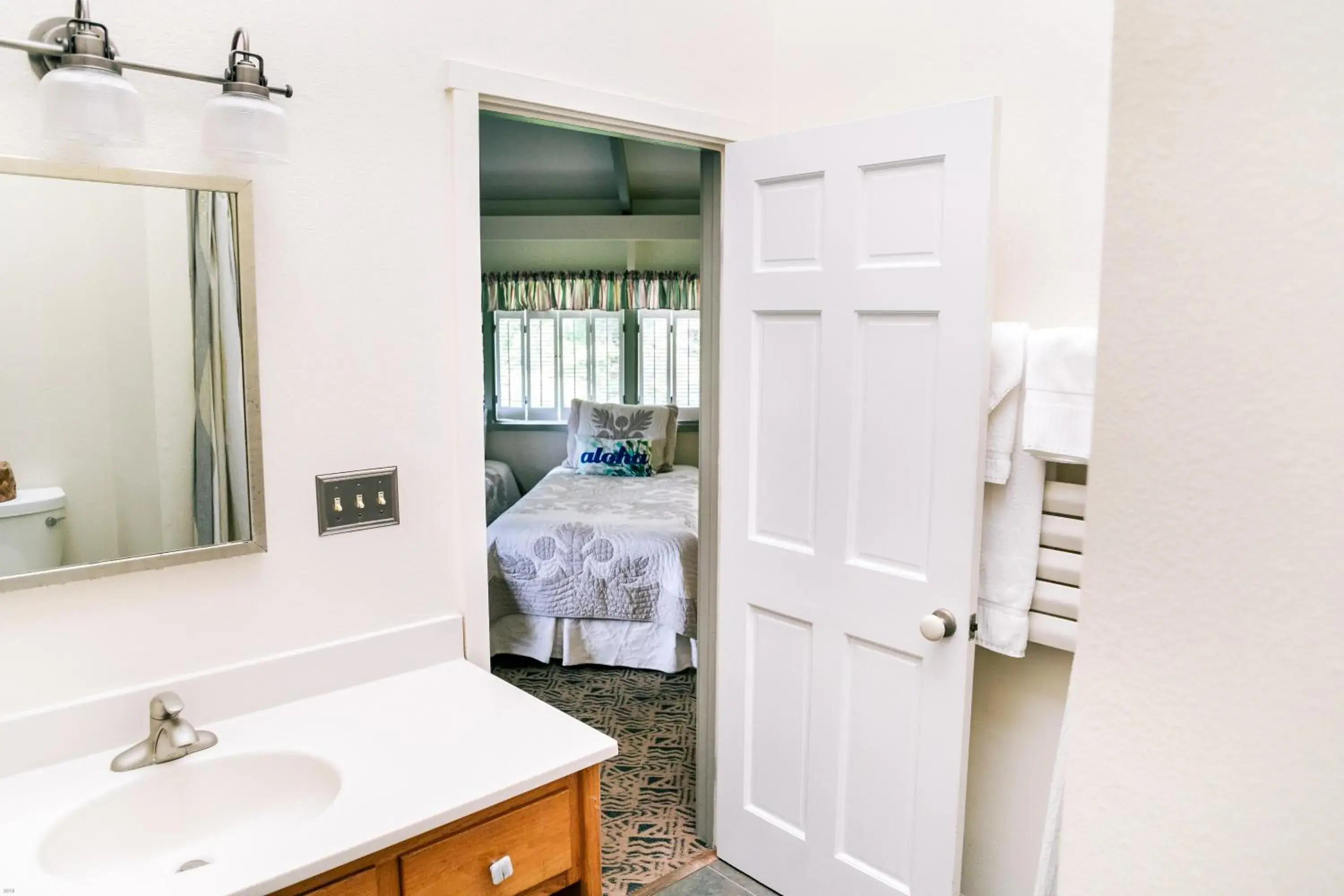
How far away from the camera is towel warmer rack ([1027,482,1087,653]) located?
77.3 inches

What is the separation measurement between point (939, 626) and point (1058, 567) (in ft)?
0.99

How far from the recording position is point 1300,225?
329 millimetres

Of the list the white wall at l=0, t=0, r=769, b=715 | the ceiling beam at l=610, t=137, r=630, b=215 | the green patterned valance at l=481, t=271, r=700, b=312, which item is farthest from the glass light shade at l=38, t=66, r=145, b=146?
the green patterned valance at l=481, t=271, r=700, b=312

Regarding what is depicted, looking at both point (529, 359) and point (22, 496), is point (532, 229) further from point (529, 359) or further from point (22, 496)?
point (22, 496)

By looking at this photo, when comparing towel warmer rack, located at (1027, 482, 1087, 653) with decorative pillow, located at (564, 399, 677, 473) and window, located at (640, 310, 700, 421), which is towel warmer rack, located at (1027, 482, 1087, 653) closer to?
decorative pillow, located at (564, 399, 677, 473)

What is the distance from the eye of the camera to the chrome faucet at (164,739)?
4.91ft

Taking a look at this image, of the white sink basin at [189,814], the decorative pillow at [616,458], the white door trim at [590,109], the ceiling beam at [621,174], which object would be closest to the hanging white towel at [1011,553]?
the white door trim at [590,109]

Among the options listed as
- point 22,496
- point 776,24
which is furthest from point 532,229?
point 22,496

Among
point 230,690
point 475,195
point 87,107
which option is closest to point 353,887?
point 230,690

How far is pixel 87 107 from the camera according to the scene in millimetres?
1325

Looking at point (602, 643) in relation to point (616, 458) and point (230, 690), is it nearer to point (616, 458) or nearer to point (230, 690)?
point (616, 458)

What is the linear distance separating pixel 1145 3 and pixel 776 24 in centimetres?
241

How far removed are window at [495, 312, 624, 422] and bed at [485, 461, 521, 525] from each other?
0.50m

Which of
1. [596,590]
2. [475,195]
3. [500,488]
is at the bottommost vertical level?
[596,590]
